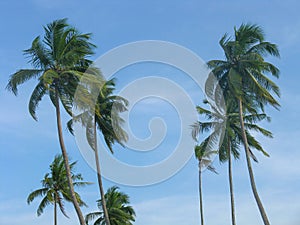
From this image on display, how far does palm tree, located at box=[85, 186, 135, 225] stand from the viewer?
5356 cm

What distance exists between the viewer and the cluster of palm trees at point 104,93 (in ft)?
97.9

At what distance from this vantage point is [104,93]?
38.9 metres

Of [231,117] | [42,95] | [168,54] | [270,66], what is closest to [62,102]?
[42,95]

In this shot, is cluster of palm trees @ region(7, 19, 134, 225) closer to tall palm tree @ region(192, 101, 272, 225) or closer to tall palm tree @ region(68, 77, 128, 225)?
tall palm tree @ region(68, 77, 128, 225)

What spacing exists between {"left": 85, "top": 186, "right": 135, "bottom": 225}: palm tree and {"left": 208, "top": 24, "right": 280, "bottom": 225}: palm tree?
2327cm

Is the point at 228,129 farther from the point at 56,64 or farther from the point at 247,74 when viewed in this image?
the point at 56,64

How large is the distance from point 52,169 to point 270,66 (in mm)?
21256

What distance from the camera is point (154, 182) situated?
29.0 m

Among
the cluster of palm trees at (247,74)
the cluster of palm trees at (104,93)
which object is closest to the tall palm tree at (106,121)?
the cluster of palm trees at (104,93)

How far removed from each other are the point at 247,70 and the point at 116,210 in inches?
1067

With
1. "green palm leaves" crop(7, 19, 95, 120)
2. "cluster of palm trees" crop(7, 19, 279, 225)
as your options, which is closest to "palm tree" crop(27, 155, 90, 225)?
"cluster of palm trees" crop(7, 19, 279, 225)

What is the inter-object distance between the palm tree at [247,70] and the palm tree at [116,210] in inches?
916

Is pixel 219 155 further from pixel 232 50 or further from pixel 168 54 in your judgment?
pixel 168 54

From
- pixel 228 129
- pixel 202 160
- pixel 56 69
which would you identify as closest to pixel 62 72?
pixel 56 69
